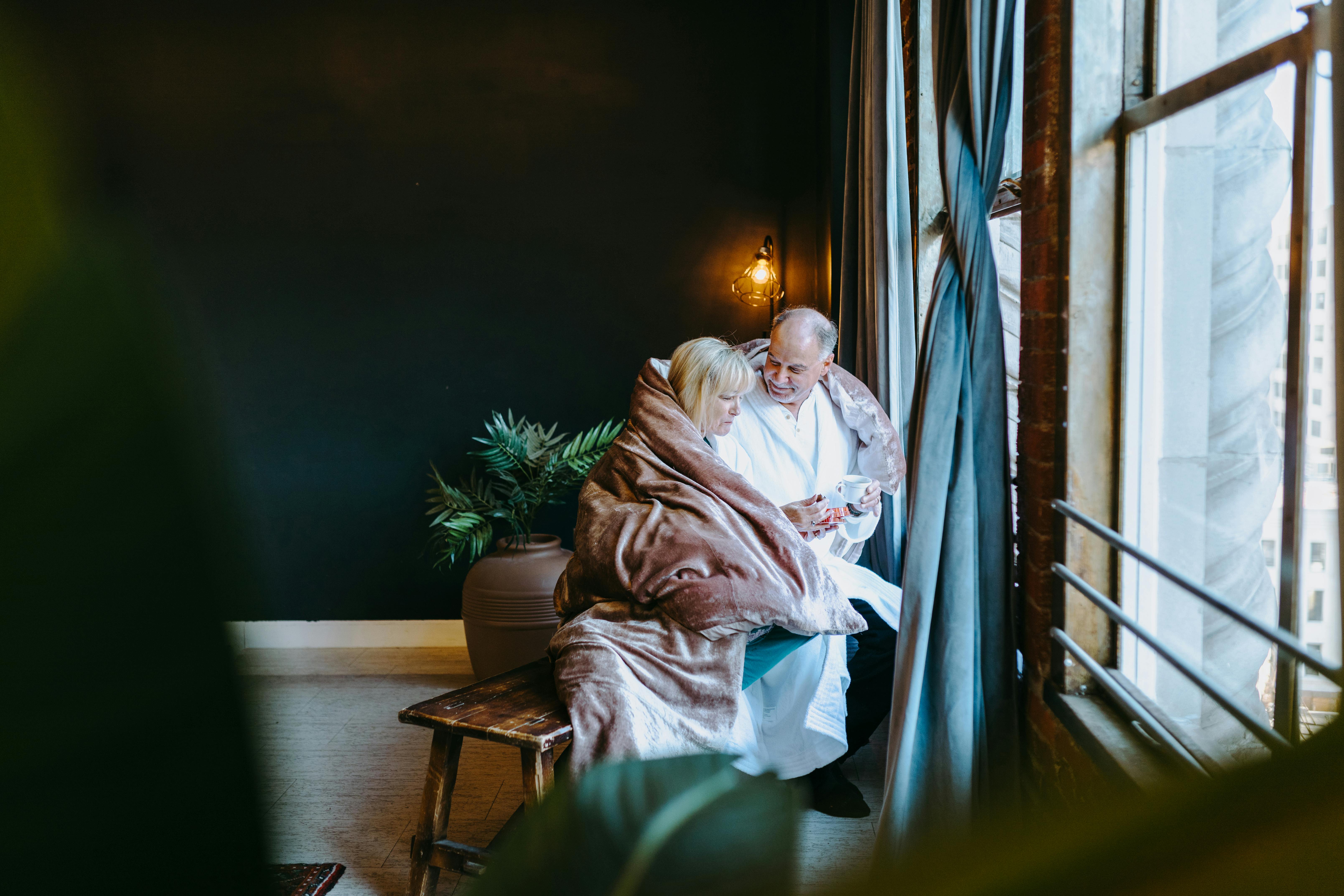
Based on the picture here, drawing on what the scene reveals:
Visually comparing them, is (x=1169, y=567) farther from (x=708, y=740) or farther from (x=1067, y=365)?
(x=708, y=740)

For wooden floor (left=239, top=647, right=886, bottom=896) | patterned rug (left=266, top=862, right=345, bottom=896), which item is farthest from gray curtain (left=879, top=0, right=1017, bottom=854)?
patterned rug (left=266, top=862, right=345, bottom=896)

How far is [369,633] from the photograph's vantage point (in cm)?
432

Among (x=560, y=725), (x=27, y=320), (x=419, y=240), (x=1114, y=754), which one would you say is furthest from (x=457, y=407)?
(x=27, y=320)

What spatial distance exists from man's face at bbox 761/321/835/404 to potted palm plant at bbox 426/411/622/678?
3.61 feet

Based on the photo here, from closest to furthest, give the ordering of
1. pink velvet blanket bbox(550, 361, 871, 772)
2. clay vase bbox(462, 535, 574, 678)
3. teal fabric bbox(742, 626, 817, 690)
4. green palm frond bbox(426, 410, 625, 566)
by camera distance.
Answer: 1. pink velvet blanket bbox(550, 361, 871, 772)
2. teal fabric bbox(742, 626, 817, 690)
3. clay vase bbox(462, 535, 574, 678)
4. green palm frond bbox(426, 410, 625, 566)

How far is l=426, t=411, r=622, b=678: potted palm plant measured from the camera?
358 centimetres

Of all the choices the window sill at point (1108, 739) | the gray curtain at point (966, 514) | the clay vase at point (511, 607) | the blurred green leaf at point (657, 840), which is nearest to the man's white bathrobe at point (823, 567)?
the gray curtain at point (966, 514)

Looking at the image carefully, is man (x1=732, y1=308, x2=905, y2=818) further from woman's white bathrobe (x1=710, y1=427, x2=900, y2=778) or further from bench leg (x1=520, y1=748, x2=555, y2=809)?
bench leg (x1=520, y1=748, x2=555, y2=809)

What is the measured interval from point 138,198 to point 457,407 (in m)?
1.58

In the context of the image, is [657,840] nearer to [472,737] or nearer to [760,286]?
[472,737]

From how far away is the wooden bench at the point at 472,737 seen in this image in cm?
197

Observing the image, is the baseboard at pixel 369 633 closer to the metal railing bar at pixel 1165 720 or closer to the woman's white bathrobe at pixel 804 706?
the woman's white bathrobe at pixel 804 706

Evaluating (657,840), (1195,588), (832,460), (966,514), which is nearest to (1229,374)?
(1195,588)

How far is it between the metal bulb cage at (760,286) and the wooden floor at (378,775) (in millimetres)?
2003
